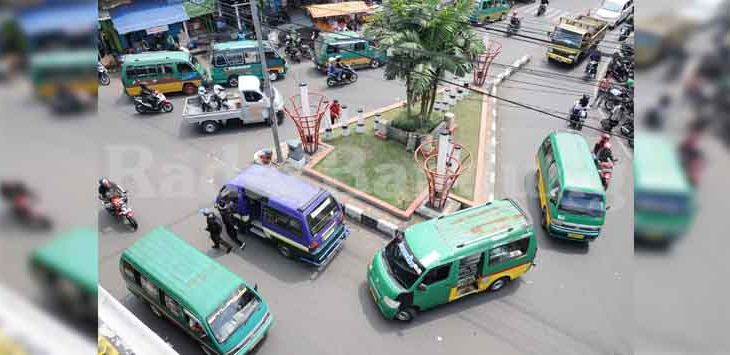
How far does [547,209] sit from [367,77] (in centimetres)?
984

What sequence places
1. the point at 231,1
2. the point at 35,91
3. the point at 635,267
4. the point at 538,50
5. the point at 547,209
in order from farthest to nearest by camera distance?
the point at 231,1 < the point at 538,50 < the point at 547,209 < the point at 635,267 < the point at 35,91

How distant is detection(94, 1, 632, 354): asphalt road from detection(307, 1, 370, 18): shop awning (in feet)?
32.7

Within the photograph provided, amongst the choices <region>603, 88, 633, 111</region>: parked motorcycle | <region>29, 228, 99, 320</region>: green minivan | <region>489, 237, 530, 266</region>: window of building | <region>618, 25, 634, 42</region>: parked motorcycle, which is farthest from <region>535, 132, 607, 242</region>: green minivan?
<region>618, 25, 634, 42</region>: parked motorcycle

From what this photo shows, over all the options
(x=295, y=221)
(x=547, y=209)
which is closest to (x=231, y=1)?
(x=295, y=221)

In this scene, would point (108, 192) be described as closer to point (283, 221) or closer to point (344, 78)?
point (283, 221)

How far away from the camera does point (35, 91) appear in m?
1.29

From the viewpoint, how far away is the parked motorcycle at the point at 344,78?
16938 mm

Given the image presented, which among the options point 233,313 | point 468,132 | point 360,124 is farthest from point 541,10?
point 233,313

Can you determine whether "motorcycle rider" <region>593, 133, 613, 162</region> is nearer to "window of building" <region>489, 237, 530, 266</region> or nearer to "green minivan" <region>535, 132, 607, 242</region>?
"green minivan" <region>535, 132, 607, 242</region>

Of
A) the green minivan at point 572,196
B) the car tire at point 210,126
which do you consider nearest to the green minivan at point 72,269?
the green minivan at point 572,196

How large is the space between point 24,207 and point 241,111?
1321 centimetres

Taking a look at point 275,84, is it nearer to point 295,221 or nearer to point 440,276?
point 295,221

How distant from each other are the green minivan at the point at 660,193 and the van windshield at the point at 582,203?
9.11m

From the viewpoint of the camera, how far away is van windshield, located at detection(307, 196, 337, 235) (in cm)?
909
